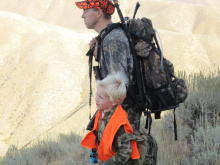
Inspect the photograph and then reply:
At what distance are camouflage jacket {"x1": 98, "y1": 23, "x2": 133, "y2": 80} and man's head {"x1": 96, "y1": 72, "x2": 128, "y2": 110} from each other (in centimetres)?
13

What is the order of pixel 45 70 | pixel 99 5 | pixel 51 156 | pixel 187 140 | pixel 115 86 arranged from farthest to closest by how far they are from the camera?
pixel 45 70
pixel 51 156
pixel 187 140
pixel 99 5
pixel 115 86

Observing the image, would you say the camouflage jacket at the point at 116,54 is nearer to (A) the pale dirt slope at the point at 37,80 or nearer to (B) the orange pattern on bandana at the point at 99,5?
(B) the orange pattern on bandana at the point at 99,5

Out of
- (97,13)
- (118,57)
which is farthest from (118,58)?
(97,13)

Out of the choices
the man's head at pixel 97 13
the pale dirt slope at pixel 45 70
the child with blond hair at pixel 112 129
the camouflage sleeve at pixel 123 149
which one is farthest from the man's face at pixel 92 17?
the pale dirt slope at pixel 45 70

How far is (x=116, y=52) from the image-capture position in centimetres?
251

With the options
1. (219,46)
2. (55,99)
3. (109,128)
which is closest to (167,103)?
(109,128)

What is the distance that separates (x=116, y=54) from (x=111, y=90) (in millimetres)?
377

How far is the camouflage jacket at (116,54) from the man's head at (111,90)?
0.13 meters

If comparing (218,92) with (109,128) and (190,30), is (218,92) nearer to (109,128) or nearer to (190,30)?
(109,128)

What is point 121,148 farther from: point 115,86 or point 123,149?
point 115,86

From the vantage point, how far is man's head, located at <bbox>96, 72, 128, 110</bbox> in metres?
2.30

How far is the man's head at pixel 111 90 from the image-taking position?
7.55 ft

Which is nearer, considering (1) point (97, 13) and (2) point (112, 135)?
(2) point (112, 135)

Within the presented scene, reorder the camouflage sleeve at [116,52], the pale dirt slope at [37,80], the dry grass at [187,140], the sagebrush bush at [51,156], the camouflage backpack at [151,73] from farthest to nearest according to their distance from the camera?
the pale dirt slope at [37,80] → the sagebrush bush at [51,156] → the dry grass at [187,140] → the camouflage backpack at [151,73] → the camouflage sleeve at [116,52]
